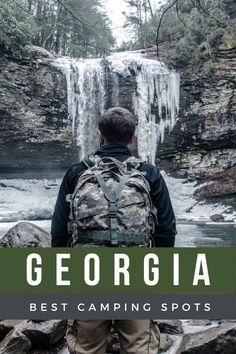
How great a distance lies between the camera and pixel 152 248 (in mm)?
2104

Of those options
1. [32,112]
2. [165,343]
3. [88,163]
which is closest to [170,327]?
[165,343]

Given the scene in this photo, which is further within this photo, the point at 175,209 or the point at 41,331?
the point at 175,209

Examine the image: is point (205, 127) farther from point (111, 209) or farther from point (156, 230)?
point (111, 209)

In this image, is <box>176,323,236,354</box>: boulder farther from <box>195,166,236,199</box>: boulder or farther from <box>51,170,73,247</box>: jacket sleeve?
<box>195,166,236,199</box>: boulder

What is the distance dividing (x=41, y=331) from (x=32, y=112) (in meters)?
13.8

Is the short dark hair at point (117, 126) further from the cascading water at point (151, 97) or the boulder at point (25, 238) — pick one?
the cascading water at point (151, 97)

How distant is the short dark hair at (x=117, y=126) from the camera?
2.22 metres

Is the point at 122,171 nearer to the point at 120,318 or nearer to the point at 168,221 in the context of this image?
the point at 168,221

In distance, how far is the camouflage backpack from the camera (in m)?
2.04

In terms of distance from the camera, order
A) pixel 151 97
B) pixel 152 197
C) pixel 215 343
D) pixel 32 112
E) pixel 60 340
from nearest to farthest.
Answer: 1. pixel 152 197
2. pixel 215 343
3. pixel 60 340
4. pixel 32 112
5. pixel 151 97

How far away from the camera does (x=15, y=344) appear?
12.5 feet

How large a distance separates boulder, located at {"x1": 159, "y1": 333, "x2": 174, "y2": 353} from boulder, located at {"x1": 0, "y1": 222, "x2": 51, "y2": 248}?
298 cm

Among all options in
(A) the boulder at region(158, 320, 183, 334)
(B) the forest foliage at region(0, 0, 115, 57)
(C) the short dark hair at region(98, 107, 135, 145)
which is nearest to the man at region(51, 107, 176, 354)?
(C) the short dark hair at region(98, 107, 135, 145)

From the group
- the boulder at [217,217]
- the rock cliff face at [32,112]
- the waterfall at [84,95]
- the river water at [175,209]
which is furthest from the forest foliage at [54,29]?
the boulder at [217,217]
